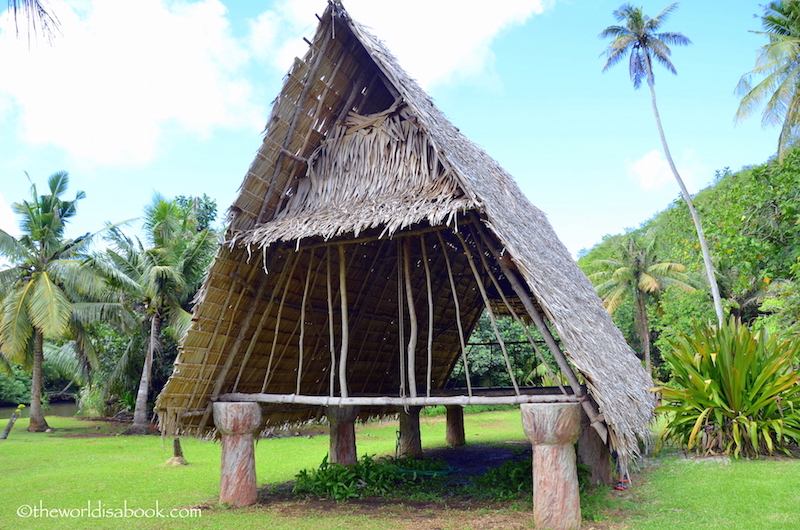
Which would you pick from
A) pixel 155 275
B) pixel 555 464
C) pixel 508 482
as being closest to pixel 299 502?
pixel 508 482

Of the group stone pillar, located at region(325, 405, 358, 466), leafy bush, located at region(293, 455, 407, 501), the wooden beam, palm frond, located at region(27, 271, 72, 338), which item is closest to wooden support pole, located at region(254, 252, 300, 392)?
the wooden beam


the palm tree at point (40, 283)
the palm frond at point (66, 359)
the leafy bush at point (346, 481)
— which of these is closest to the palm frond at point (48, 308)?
the palm tree at point (40, 283)

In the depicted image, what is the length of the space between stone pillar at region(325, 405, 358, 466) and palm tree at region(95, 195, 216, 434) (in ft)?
26.4

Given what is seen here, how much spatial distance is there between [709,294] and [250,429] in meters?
16.0

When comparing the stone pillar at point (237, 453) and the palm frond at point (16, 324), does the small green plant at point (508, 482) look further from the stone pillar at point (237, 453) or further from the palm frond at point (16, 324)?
the palm frond at point (16, 324)

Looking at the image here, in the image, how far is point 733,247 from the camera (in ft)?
32.8

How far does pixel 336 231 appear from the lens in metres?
5.11

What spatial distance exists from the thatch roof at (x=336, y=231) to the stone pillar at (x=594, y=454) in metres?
0.62

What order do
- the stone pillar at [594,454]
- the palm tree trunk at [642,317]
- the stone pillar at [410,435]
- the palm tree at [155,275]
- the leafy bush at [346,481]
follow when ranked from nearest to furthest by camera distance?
the leafy bush at [346,481]
the stone pillar at [594,454]
the stone pillar at [410,435]
the palm tree at [155,275]
the palm tree trunk at [642,317]

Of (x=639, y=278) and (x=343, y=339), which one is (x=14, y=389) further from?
(x=639, y=278)

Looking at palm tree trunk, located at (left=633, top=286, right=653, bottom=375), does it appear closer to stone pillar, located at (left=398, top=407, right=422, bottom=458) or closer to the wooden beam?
stone pillar, located at (left=398, top=407, right=422, bottom=458)

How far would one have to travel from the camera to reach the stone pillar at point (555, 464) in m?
4.41

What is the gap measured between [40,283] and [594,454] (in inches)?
515

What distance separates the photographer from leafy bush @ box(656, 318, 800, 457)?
664 cm
